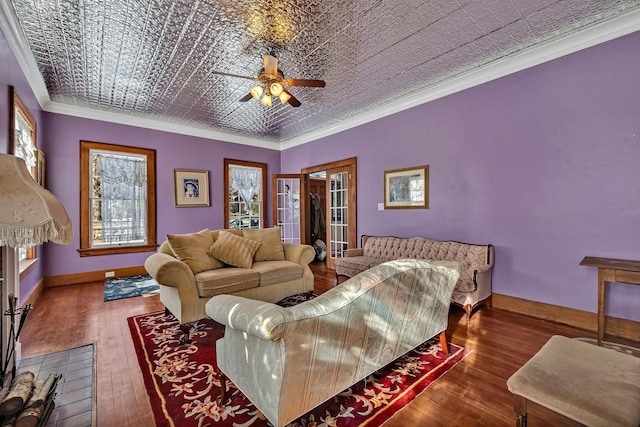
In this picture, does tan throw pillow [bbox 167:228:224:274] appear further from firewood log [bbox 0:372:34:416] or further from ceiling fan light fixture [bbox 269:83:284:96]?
ceiling fan light fixture [bbox 269:83:284:96]

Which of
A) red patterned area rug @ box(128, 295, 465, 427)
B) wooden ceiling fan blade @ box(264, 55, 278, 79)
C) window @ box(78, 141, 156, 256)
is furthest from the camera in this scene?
window @ box(78, 141, 156, 256)

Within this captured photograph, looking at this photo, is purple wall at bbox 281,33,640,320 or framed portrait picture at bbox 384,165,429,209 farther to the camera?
framed portrait picture at bbox 384,165,429,209

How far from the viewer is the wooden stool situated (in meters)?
0.98

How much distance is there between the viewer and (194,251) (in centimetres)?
307

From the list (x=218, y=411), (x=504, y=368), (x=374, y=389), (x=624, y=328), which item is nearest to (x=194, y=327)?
(x=218, y=411)

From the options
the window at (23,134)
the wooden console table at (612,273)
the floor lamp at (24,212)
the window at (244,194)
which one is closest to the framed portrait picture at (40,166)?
the window at (23,134)

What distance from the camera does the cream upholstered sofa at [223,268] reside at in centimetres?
258

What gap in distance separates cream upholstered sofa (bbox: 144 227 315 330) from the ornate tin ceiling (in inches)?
81.3

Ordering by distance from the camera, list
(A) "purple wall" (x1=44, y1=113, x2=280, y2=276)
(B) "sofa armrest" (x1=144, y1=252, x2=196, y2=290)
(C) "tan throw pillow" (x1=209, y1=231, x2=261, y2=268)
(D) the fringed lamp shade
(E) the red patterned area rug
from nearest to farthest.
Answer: (D) the fringed lamp shade < (E) the red patterned area rug < (B) "sofa armrest" (x1=144, y1=252, x2=196, y2=290) < (C) "tan throw pillow" (x1=209, y1=231, x2=261, y2=268) < (A) "purple wall" (x1=44, y1=113, x2=280, y2=276)

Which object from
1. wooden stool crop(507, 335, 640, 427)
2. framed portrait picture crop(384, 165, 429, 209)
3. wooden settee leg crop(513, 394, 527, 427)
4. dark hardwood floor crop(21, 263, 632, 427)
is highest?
framed portrait picture crop(384, 165, 429, 209)

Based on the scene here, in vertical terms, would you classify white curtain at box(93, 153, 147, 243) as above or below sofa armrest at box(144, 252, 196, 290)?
above

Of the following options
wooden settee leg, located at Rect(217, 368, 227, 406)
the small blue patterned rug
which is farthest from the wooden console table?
the small blue patterned rug

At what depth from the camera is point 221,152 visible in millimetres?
6090

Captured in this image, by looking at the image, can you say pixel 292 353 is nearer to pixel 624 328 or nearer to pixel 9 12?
pixel 624 328
